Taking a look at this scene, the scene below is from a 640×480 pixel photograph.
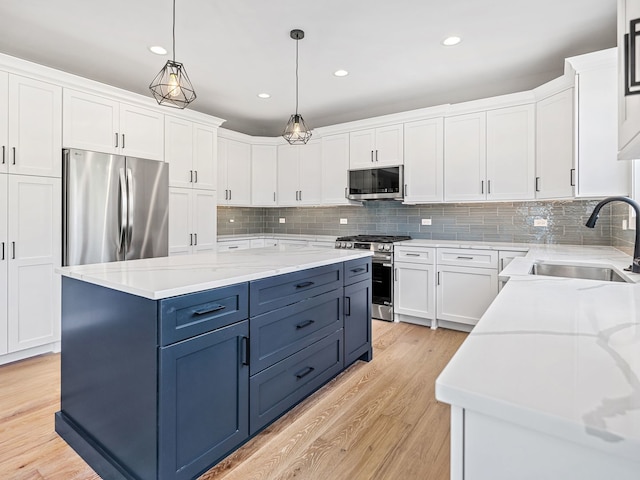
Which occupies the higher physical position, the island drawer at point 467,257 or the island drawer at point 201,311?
the island drawer at point 467,257

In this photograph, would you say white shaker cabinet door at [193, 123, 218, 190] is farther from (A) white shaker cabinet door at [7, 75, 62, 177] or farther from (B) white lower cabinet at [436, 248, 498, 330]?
(B) white lower cabinet at [436, 248, 498, 330]

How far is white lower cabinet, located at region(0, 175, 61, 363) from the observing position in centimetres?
283

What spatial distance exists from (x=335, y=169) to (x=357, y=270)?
239cm

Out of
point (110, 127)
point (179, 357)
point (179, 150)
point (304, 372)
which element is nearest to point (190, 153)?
point (179, 150)

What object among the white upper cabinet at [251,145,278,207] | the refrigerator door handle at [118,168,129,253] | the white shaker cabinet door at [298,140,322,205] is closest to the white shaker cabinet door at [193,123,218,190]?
the white upper cabinet at [251,145,278,207]

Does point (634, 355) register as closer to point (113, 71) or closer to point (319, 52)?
point (319, 52)

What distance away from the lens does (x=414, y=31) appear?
9.17ft

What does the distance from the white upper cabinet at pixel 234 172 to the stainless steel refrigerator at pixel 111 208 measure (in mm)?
1126

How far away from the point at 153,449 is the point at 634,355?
5.21 feet

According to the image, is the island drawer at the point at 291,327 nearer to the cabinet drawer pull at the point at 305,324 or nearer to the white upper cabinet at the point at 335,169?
the cabinet drawer pull at the point at 305,324

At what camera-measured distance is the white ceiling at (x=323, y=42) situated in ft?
8.20

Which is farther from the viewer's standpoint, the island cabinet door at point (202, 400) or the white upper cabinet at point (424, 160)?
the white upper cabinet at point (424, 160)

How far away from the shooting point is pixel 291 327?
6.78ft

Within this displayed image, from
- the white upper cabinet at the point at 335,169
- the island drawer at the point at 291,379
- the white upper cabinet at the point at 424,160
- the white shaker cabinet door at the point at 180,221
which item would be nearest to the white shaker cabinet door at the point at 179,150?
the white shaker cabinet door at the point at 180,221
